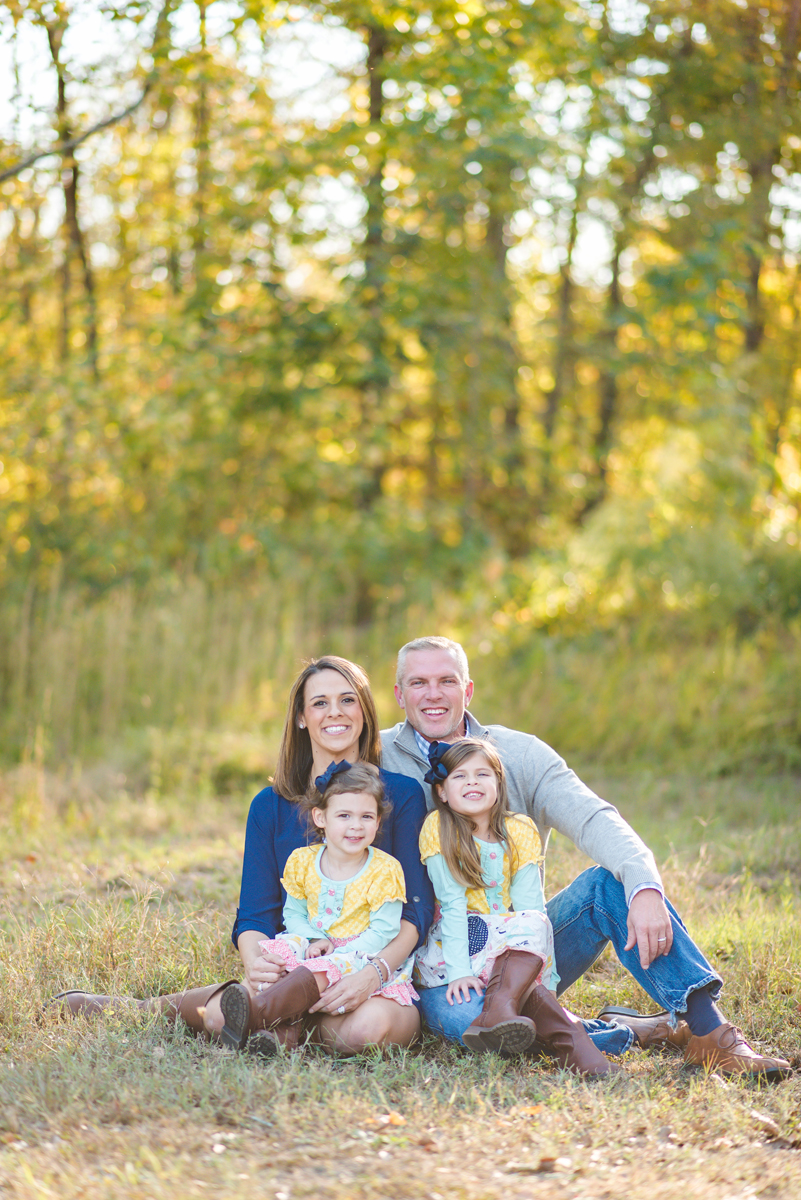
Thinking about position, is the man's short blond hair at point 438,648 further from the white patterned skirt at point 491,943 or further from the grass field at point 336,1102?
the grass field at point 336,1102

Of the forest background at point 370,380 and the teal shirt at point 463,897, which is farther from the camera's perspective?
the forest background at point 370,380

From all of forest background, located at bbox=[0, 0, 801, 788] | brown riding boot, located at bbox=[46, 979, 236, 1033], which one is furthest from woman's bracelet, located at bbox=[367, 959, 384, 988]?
forest background, located at bbox=[0, 0, 801, 788]

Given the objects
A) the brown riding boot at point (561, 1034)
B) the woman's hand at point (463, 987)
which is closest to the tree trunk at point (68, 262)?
the woman's hand at point (463, 987)

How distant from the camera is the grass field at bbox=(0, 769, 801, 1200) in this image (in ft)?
8.61

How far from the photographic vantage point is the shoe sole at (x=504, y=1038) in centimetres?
316

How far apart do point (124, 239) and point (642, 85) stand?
5.86 meters

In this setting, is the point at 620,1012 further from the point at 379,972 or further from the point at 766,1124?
the point at 379,972

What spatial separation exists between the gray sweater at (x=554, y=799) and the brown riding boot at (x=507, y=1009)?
39 centimetres

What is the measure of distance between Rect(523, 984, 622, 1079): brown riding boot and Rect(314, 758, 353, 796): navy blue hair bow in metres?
0.89

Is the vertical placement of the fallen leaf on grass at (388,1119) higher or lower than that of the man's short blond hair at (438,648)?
lower

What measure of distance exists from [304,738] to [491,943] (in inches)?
37.2

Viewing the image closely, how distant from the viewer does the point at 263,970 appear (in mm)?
3332

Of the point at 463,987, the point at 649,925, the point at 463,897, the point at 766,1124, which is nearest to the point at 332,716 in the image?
the point at 463,897

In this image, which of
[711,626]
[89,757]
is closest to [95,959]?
[89,757]
